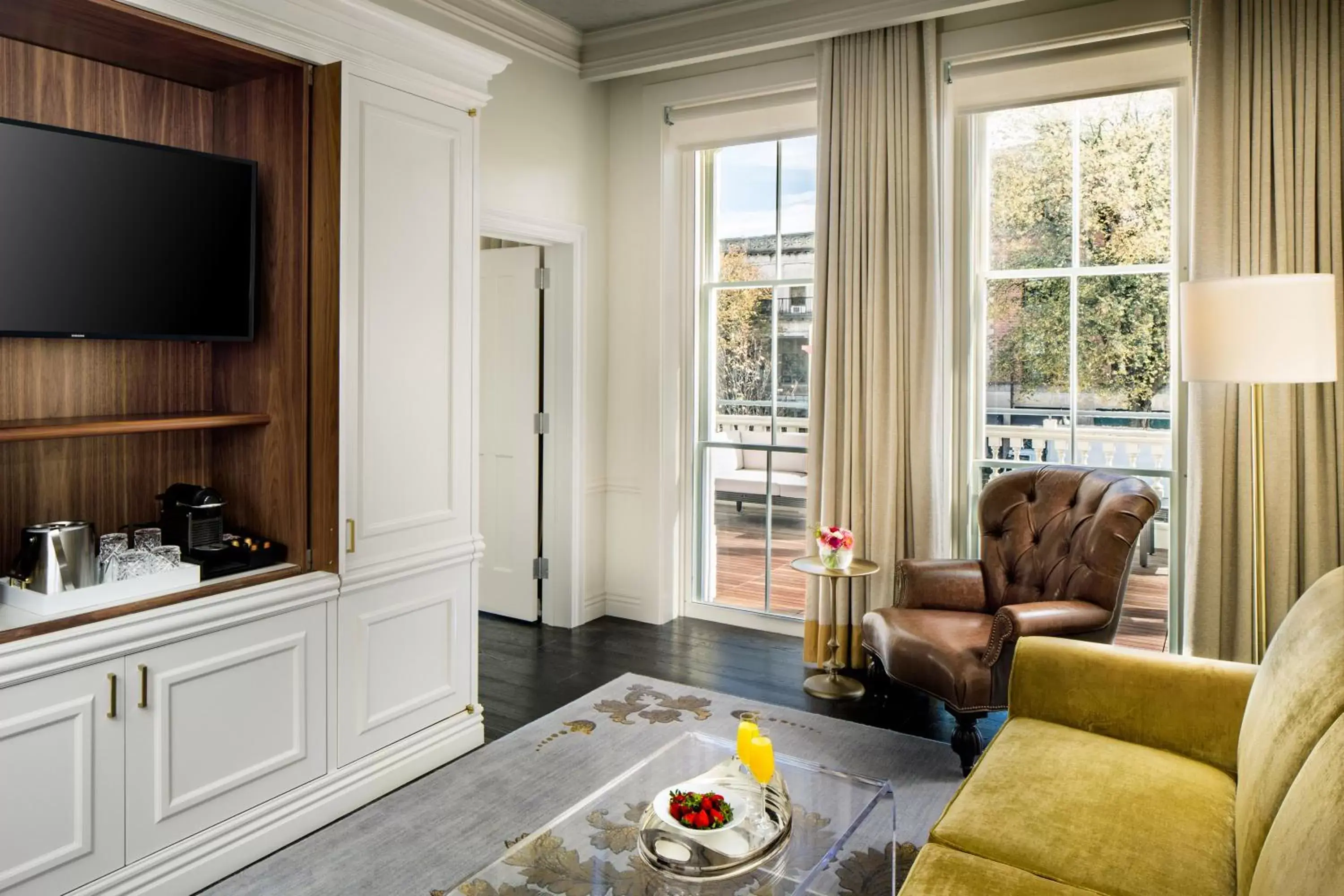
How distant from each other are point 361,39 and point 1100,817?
2897mm

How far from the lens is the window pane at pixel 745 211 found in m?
4.83

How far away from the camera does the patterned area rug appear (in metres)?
2.45

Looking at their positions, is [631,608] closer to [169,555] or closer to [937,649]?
[937,649]

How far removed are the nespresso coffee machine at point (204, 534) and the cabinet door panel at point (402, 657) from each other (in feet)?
1.04

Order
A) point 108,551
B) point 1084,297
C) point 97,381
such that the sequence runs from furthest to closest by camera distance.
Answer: point 1084,297 → point 97,381 → point 108,551

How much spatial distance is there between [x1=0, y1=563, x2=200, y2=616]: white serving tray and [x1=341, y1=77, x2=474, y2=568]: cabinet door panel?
486 mm

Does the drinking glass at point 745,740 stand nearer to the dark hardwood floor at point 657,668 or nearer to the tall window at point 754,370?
the dark hardwood floor at point 657,668

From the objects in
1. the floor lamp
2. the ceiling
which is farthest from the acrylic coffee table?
the ceiling

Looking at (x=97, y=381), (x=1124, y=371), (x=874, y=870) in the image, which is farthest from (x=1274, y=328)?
(x=97, y=381)

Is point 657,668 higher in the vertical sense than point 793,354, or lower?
lower

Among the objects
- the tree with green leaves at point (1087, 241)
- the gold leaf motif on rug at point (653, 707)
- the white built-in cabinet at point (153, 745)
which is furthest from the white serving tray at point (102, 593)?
the tree with green leaves at point (1087, 241)

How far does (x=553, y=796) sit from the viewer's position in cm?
299

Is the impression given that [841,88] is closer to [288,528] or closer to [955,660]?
[955,660]

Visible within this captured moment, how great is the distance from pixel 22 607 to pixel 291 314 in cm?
106
